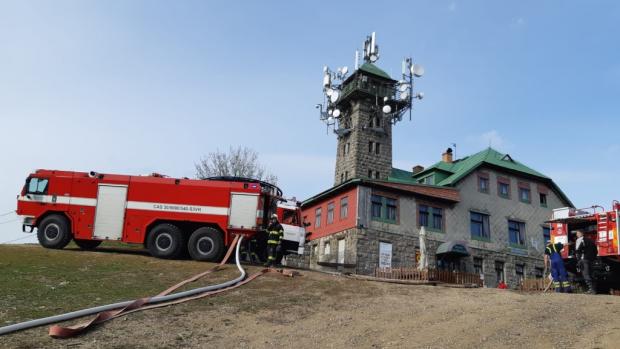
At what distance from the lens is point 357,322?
10.8 metres

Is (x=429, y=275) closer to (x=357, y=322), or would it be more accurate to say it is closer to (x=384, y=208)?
(x=357, y=322)

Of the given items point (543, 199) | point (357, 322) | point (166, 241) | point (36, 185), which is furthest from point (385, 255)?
point (357, 322)

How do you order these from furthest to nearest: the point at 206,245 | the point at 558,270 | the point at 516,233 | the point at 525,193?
the point at 525,193 < the point at 516,233 < the point at 206,245 < the point at 558,270

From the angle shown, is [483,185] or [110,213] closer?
[110,213]

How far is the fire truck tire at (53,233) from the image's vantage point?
1834cm

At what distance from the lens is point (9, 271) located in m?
14.1

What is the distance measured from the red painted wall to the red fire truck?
13091mm

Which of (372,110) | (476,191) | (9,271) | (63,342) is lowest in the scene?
(63,342)

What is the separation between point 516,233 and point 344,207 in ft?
41.4

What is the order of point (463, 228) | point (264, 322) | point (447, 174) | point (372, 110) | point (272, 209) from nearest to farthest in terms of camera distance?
point (264, 322)
point (272, 209)
point (463, 228)
point (447, 174)
point (372, 110)

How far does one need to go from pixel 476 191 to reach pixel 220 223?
2371cm

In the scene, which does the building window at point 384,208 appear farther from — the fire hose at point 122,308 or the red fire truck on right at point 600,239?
the fire hose at point 122,308

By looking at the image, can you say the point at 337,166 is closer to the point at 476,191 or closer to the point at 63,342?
the point at 476,191

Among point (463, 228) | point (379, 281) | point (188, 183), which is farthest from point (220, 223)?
point (463, 228)
